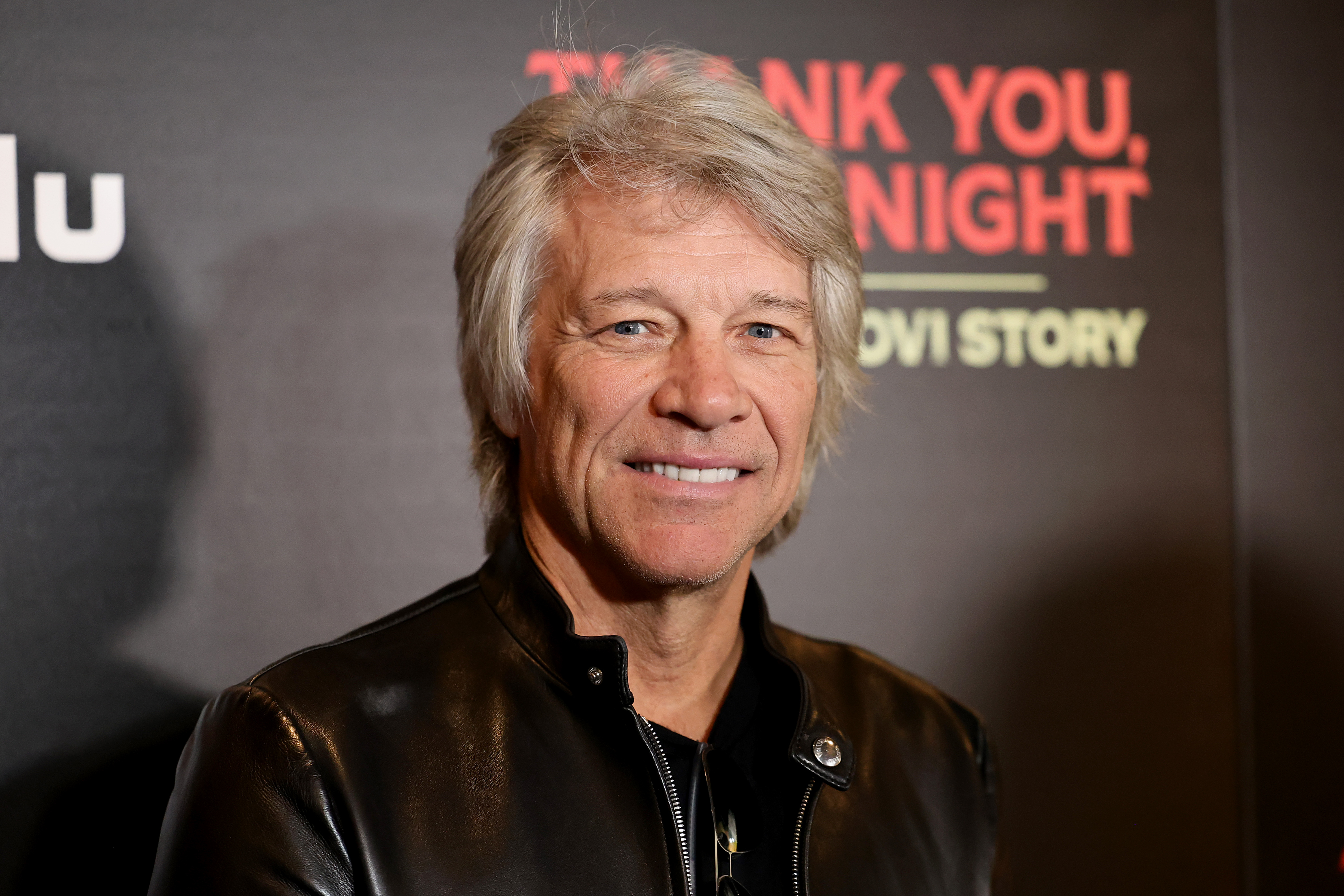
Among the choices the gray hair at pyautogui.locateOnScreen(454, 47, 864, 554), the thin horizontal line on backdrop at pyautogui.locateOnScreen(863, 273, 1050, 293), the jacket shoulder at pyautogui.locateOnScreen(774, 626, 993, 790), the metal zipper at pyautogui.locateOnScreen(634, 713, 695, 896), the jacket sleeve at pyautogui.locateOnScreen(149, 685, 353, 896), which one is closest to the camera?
the jacket sleeve at pyautogui.locateOnScreen(149, 685, 353, 896)

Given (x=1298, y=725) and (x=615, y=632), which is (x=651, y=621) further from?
(x=1298, y=725)

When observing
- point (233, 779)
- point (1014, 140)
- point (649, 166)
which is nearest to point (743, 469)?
point (649, 166)

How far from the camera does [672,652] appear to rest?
48.2 inches

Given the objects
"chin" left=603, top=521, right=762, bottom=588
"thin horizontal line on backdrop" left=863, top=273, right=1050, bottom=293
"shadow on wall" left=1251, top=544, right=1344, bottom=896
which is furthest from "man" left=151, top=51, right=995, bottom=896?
"shadow on wall" left=1251, top=544, right=1344, bottom=896

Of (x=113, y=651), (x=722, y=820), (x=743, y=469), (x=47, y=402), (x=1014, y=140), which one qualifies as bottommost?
(x=722, y=820)

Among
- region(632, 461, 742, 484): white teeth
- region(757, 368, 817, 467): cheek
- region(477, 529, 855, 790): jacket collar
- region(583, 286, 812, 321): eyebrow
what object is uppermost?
region(583, 286, 812, 321): eyebrow

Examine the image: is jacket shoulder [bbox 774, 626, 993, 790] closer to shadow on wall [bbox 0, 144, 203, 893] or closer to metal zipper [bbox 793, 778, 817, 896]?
metal zipper [bbox 793, 778, 817, 896]

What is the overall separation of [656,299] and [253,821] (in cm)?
58

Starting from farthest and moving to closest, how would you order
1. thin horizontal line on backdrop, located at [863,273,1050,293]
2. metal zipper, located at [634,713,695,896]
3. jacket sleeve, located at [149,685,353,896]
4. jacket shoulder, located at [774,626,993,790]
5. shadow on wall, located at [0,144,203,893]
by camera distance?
thin horizontal line on backdrop, located at [863,273,1050,293], shadow on wall, located at [0,144,203,893], jacket shoulder, located at [774,626,993,790], metal zipper, located at [634,713,695,896], jacket sleeve, located at [149,685,353,896]

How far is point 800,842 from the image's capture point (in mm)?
1165

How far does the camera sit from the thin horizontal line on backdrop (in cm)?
192

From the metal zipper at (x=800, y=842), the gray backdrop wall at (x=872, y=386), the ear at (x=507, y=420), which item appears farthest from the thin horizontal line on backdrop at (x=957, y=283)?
the metal zipper at (x=800, y=842)

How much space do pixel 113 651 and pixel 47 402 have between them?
0.35m

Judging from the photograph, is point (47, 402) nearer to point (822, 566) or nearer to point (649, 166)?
point (649, 166)
